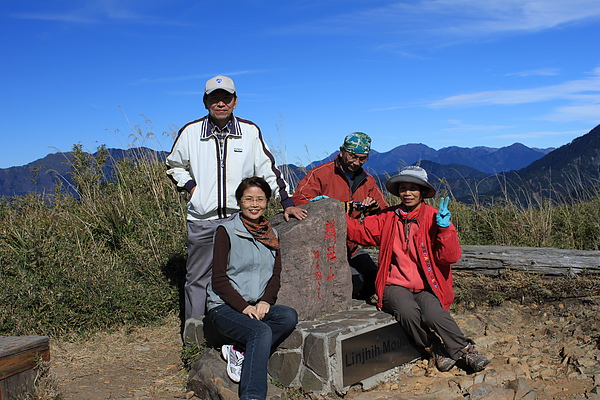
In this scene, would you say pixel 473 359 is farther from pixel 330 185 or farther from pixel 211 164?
pixel 211 164

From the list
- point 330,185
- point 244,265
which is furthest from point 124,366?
point 330,185

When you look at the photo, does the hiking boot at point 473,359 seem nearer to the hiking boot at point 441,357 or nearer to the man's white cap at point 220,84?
the hiking boot at point 441,357

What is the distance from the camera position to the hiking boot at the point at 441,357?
3.98 meters

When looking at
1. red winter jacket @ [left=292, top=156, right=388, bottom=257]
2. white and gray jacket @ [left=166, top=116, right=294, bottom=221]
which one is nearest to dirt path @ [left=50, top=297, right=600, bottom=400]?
white and gray jacket @ [left=166, top=116, right=294, bottom=221]

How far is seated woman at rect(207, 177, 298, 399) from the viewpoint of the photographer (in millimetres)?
3467

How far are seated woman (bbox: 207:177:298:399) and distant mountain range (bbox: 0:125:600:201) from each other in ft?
→ 7.91

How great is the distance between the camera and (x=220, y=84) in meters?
3.95

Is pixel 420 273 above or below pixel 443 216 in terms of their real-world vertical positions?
below

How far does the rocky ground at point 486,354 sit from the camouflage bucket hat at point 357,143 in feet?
5.97

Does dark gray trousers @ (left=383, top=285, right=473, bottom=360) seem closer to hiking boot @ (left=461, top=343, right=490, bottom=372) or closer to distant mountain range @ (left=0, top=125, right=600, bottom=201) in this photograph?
hiking boot @ (left=461, top=343, right=490, bottom=372)

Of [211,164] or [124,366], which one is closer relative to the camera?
[211,164]

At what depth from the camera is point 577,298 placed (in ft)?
16.7

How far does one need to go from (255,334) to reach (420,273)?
148 cm

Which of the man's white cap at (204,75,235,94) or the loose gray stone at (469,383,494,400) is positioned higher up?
the man's white cap at (204,75,235,94)
